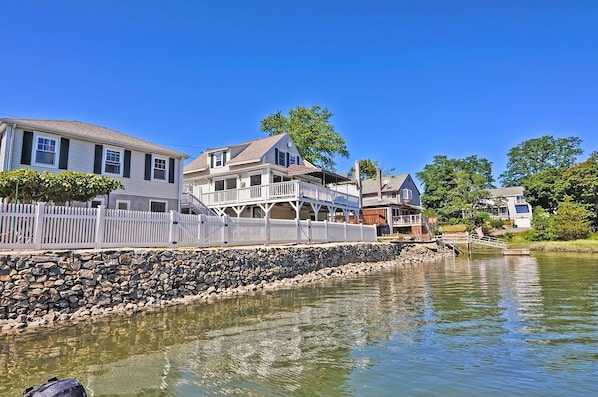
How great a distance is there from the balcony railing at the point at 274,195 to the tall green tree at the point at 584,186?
37.7 m

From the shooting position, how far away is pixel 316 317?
859cm

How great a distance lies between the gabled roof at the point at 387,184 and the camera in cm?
4559

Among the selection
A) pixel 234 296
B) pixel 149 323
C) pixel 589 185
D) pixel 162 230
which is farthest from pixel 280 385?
pixel 589 185

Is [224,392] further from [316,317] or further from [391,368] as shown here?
[316,317]

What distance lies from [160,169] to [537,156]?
249 feet

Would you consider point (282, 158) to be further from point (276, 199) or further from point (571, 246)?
point (571, 246)

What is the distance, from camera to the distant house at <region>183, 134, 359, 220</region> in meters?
23.2

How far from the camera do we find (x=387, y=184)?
46.8m

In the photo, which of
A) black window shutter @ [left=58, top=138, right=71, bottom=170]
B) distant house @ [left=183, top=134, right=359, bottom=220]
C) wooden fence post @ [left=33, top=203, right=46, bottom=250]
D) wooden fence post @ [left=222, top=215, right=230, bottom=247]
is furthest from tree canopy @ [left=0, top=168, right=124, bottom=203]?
distant house @ [left=183, top=134, right=359, bottom=220]

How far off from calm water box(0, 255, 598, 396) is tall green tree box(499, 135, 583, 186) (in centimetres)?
6812

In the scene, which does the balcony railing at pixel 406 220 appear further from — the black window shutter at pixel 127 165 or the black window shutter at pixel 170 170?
the black window shutter at pixel 127 165

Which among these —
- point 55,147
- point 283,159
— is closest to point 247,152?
point 283,159

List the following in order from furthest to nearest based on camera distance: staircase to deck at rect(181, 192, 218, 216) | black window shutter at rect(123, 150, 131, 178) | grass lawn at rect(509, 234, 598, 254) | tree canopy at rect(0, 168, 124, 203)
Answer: grass lawn at rect(509, 234, 598, 254) < staircase to deck at rect(181, 192, 218, 216) < black window shutter at rect(123, 150, 131, 178) < tree canopy at rect(0, 168, 124, 203)

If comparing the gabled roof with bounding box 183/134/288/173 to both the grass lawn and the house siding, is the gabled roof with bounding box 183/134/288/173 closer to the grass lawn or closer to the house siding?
the house siding
